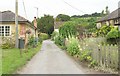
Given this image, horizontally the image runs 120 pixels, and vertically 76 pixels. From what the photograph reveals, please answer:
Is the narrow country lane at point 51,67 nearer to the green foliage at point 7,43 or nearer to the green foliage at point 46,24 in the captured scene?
the green foliage at point 7,43

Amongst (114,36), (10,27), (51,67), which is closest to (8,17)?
(10,27)

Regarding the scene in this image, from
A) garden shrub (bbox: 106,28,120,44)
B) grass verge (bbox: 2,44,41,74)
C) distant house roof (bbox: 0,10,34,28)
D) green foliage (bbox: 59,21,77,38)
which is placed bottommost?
grass verge (bbox: 2,44,41,74)

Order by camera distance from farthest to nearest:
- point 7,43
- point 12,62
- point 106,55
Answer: point 7,43 → point 12,62 → point 106,55

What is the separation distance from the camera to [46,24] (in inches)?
4257

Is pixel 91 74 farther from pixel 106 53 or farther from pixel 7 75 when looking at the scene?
pixel 7 75

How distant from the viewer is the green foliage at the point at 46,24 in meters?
107

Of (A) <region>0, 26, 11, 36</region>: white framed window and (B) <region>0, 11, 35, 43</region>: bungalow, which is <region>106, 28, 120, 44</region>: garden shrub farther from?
(A) <region>0, 26, 11, 36</region>: white framed window

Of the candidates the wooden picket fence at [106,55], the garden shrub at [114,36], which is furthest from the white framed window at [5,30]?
the wooden picket fence at [106,55]

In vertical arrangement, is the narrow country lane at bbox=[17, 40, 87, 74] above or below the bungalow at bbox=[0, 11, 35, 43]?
below

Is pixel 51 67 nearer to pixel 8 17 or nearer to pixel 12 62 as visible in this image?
pixel 12 62

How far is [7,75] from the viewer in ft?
38.5

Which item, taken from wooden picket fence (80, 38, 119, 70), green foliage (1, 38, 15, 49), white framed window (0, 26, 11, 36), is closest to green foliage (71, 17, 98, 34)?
white framed window (0, 26, 11, 36)

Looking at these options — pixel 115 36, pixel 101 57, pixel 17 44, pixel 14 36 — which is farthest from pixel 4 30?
pixel 101 57

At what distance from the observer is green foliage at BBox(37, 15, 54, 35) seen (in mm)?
106938
